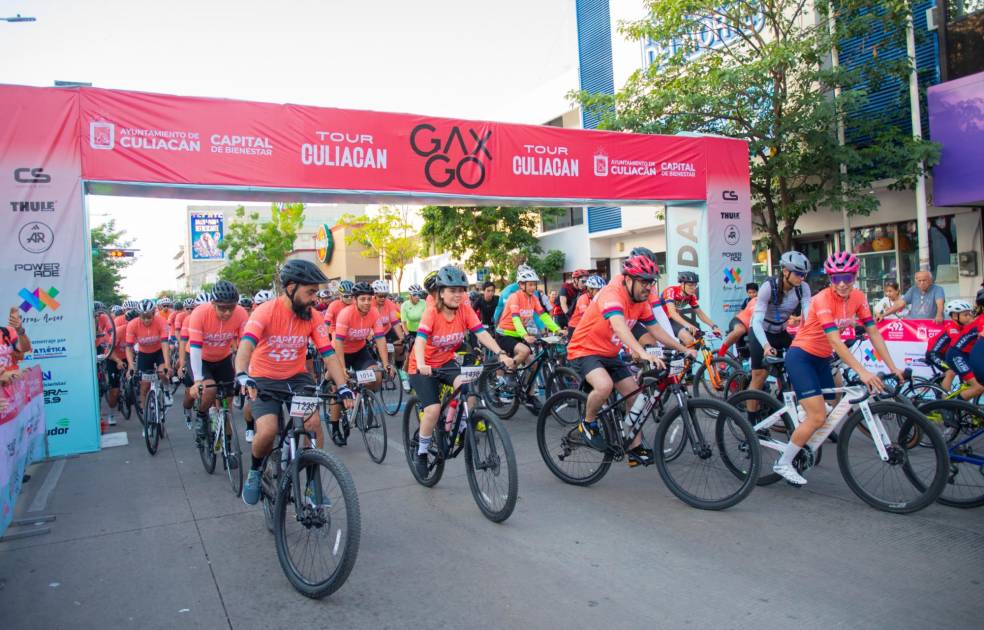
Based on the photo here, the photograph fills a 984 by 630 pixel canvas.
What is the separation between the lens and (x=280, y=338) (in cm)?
554

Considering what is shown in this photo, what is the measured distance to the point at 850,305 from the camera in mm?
6016

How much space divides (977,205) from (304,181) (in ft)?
42.9

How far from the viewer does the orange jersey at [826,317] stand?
5887mm

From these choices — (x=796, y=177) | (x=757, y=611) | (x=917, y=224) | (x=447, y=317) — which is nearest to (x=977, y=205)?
(x=917, y=224)

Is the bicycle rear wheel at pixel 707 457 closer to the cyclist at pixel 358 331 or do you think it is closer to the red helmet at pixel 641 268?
the red helmet at pixel 641 268

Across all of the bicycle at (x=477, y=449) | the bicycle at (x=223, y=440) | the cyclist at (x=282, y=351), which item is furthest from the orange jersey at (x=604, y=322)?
the bicycle at (x=223, y=440)

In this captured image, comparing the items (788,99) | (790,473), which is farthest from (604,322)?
(788,99)

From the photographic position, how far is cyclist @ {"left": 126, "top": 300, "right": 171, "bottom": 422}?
1120cm

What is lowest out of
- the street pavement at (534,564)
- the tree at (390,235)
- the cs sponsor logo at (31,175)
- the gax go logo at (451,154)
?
the street pavement at (534,564)

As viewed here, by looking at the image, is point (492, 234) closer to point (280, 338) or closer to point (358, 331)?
point (358, 331)

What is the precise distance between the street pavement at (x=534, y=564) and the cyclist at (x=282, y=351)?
2.87 feet

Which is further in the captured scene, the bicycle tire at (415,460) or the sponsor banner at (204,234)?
the sponsor banner at (204,234)

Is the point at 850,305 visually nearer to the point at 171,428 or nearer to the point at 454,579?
the point at 454,579

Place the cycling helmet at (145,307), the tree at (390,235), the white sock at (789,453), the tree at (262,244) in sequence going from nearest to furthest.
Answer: the white sock at (789,453) < the cycling helmet at (145,307) < the tree at (390,235) < the tree at (262,244)
